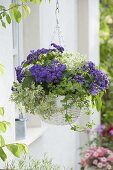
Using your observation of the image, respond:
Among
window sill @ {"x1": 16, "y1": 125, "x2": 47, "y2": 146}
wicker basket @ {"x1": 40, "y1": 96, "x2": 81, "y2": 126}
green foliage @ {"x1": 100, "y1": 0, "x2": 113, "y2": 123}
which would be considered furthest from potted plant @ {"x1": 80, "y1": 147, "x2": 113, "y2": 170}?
wicker basket @ {"x1": 40, "y1": 96, "x2": 81, "y2": 126}

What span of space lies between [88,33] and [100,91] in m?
3.37

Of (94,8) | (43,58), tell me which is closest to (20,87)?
(43,58)

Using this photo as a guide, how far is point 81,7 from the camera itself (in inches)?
236

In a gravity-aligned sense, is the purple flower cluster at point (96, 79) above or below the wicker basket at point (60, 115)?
above

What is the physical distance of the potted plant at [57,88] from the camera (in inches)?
100

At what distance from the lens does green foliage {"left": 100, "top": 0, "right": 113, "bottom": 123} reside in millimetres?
7355

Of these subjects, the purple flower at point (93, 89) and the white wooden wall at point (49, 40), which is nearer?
the purple flower at point (93, 89)

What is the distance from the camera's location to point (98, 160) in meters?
4.93

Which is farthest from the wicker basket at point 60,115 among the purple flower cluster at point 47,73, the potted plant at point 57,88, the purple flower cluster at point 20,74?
the purple flower cluster at point 20,74

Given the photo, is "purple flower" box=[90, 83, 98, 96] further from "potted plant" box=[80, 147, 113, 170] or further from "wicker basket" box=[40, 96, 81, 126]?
"potted plant" box=[80, 147, 113, 170]

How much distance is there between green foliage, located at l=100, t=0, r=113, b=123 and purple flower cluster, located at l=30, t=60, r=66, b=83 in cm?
440

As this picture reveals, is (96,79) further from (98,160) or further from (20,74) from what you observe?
(98,160)

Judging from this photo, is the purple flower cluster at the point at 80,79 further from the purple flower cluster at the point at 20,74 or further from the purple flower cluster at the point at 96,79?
the purple flower cluster at the point at 20,74

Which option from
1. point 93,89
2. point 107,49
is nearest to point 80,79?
point 93,89
